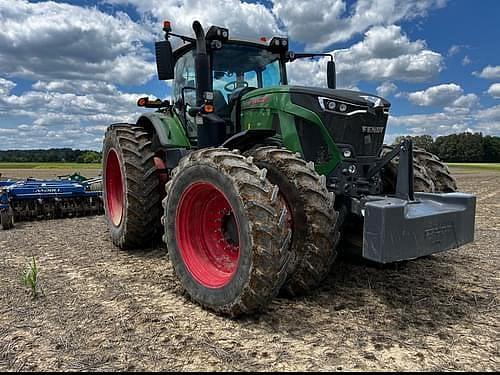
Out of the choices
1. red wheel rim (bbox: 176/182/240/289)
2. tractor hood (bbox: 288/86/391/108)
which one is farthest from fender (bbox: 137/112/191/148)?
tractor hood (bbox: 288/86/391/108)

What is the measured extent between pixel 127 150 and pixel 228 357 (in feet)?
11.5

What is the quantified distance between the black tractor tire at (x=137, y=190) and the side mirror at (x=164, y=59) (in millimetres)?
1193

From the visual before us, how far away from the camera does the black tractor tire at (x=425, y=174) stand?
4.55 metres

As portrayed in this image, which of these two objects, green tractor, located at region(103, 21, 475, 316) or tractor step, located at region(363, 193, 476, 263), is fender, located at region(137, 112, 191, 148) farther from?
tractor step, located at region(363, 193, 476, 263)

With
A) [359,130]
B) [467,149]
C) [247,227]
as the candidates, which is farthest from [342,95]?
[467,149]

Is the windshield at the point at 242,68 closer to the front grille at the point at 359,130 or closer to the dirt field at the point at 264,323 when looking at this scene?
the front grille at the point at 359,130

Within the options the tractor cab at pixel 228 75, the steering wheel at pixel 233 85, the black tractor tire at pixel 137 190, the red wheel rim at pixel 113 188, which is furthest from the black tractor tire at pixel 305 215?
the red wheel rim at pixel 113 188

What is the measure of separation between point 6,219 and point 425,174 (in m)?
6.55

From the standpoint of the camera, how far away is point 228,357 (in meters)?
2.74

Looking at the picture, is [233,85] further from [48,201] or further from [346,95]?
[48,201]

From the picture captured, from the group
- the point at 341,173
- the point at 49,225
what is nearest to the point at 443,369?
the point at 341,173

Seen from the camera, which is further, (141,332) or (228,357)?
(141,332)

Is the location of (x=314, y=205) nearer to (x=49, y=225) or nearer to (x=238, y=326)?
(x=238, y=326)

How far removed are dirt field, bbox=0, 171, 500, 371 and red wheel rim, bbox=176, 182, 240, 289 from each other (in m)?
0.36
